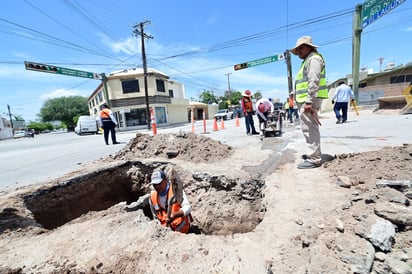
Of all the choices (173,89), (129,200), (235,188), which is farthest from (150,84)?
(235,188)

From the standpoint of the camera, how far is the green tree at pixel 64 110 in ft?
150

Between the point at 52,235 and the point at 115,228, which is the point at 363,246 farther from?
the point at 52,235

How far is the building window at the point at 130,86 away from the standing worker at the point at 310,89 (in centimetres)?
2213

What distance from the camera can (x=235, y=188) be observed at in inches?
124

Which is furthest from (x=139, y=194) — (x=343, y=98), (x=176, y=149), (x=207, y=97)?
(x=207, y=97)

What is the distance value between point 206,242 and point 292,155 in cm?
296

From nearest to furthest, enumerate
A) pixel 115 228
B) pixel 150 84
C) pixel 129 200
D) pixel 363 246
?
pixel 363 246, pixel 115 228, pixel 129 200, pixel 150 84

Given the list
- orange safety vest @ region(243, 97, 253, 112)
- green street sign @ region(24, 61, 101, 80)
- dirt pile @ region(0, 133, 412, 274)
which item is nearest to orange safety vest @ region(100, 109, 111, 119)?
dirt pile @ region(0, 133, 412, 274)

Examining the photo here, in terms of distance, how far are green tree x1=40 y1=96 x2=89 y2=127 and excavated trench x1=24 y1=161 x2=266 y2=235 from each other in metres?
49.4

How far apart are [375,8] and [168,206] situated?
16105 millimetres

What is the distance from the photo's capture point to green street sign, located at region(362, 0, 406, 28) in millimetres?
10431

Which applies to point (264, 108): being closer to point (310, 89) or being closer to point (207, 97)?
point (310, 89)

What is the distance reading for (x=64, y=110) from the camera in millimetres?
45719

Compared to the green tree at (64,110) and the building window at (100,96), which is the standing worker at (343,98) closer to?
the building window at (100,96)
